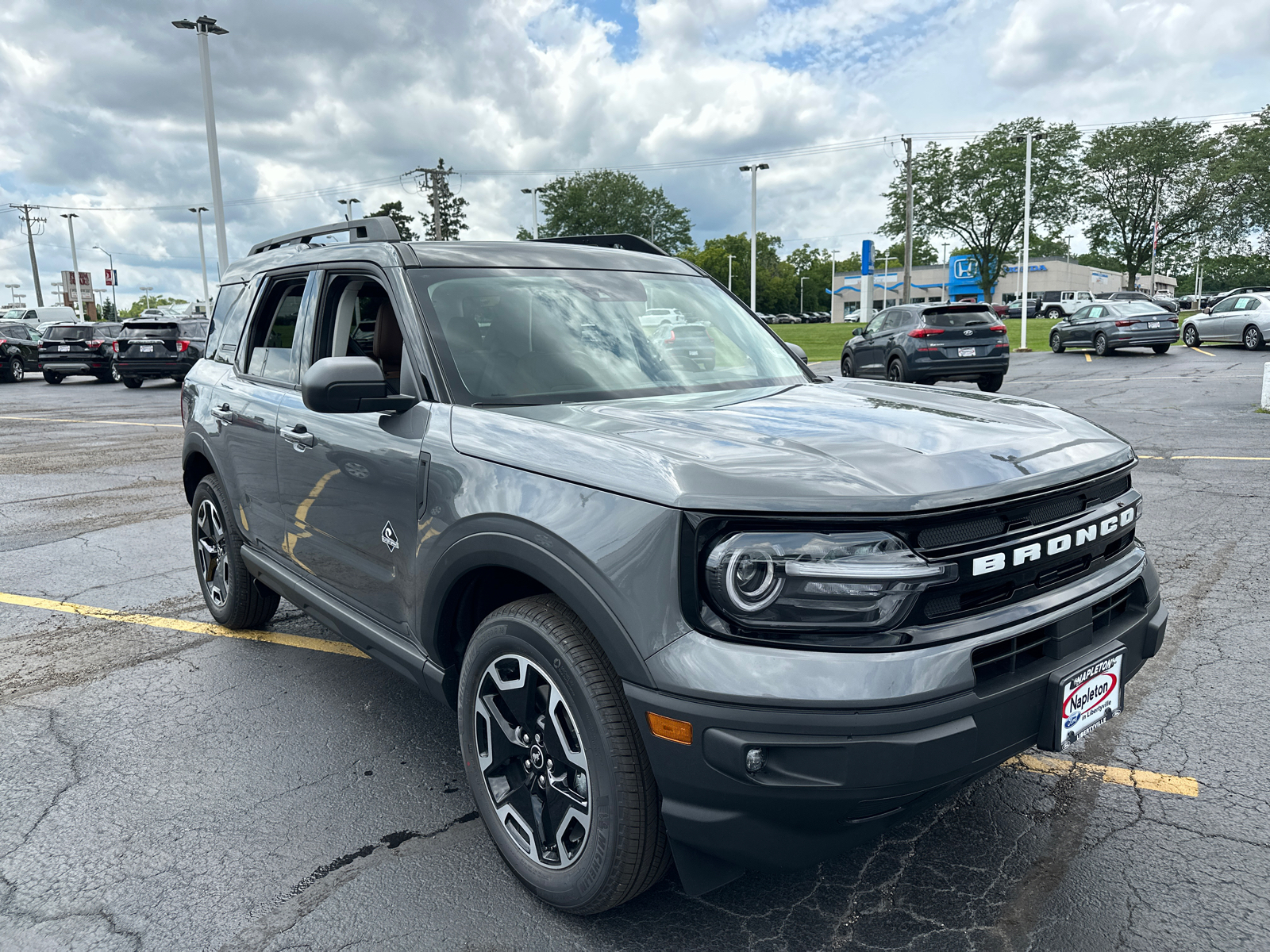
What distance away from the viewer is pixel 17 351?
1082 inches

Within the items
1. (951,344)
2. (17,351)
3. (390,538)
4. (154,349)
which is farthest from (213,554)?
(17,351)

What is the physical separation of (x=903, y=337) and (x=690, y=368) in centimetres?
1517

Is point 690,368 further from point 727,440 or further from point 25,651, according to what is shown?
point 25,651

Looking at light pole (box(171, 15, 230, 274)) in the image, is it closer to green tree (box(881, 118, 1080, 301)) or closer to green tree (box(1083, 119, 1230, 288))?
green tree (box(881, 118, 1080, 301))

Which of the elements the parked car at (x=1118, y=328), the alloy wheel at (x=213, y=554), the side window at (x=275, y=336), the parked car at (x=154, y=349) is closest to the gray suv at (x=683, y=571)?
the side window at (x=275, y=336)

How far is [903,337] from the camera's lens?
57.3 feet

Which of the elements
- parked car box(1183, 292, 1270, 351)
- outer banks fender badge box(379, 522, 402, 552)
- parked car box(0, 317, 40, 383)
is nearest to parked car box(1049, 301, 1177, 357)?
Answer: parked car box(1183, 292, 1270, 351)

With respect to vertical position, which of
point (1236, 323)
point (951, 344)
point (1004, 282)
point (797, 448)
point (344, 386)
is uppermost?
point (1004, 282)

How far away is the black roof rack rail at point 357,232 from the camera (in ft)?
11.7

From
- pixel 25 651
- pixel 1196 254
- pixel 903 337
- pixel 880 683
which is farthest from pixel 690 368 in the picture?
pixel 1196 254

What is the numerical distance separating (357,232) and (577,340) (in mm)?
1326

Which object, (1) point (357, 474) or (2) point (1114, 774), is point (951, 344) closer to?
(2) point (1114, 774)

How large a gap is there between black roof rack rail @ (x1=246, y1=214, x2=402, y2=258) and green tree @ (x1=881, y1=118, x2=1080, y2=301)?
2503 inches

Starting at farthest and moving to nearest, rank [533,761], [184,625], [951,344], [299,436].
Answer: [951,344] < [184,625] < [299,436] < [533,761]
